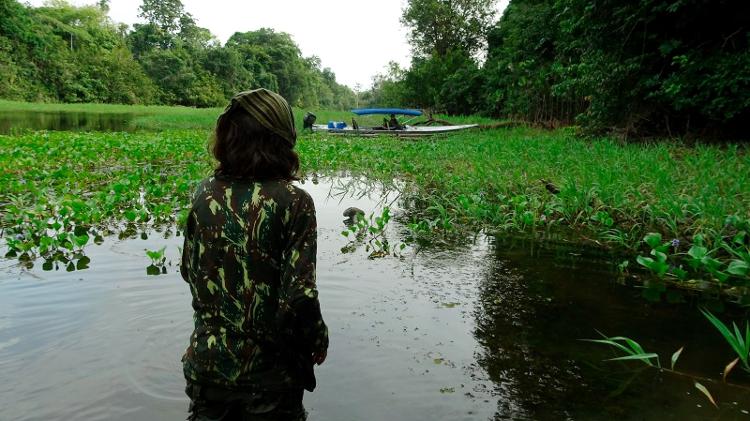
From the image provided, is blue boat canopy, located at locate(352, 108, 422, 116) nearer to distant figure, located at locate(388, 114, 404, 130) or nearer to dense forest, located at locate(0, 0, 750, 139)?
distant figure, located at locate(388, 114, 404, 130)

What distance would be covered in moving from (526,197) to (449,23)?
30.4m

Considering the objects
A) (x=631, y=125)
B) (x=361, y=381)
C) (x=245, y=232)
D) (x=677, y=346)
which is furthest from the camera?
(x=631, y=125)

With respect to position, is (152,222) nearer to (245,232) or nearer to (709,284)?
(245,232)

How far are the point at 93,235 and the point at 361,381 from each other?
3.98 meters

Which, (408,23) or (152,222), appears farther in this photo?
(408,23)

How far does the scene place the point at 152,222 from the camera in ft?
20.0

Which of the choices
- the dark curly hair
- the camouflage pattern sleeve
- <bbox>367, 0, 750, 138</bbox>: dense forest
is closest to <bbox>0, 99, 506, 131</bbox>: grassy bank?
<bbox>367, 0, 750, 138</bbox>: dense forest

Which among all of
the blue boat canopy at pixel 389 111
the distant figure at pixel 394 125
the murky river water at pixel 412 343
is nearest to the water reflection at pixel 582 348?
the murky river water at pixel 412 343

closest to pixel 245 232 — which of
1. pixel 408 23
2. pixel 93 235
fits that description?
pixel 93 235

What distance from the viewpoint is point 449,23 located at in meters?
34.2

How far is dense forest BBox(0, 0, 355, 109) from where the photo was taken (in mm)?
44281

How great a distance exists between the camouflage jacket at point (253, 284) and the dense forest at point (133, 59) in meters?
50.8

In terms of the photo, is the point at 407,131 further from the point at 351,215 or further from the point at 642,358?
the point at 642,358

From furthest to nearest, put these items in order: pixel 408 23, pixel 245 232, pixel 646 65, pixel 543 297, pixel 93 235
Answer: pixel 408 23, pixel 646 65, pixel 93 235, pixel 543 297, pixel 245 232
